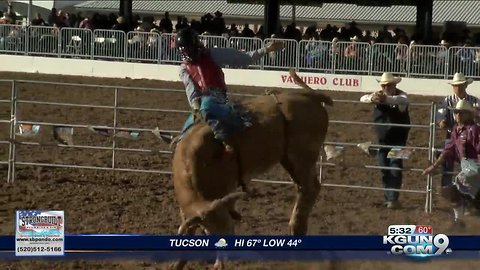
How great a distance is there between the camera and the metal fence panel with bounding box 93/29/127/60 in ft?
77.2

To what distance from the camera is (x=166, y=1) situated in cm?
4831

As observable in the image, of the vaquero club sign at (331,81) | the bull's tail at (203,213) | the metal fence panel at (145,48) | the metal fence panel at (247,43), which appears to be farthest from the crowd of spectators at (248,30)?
the bull's tail at (203,213)

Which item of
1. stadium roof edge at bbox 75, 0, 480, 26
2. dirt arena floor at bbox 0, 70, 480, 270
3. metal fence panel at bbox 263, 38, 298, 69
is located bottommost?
dirt arena floor at bbox 0, 70, 480, 270

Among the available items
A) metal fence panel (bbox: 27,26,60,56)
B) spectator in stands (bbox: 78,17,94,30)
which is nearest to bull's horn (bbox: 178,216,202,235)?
metal fence panel (bbox: 27,26,60,56)

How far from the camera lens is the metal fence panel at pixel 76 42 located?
78.3 ft

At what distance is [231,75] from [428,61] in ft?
14.7

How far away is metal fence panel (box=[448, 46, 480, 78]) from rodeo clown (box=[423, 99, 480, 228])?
12.3 metres

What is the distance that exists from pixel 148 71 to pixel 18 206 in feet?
45.0

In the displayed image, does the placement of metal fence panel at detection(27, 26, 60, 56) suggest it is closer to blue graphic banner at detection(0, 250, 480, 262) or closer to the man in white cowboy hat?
the man in white cowboy hat

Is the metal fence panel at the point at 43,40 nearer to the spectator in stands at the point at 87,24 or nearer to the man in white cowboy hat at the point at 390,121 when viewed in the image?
the spectator in stands at the point at 87,24

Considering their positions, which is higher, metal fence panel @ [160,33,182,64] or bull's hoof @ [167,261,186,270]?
metal fence panel @ [160,33,182,64]

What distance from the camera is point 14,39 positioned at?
963 inches

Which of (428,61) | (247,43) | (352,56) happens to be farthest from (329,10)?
(428,61)

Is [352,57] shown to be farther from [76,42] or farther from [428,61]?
[76,42]
